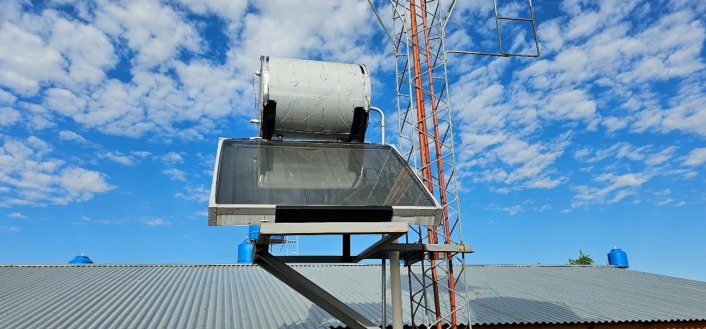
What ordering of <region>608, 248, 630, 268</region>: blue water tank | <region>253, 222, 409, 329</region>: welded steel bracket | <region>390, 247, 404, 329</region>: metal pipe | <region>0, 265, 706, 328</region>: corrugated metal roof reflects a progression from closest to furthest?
<region>253, 222, 409, 329</region>: welded steel bracket
<region>390, 247, 404, 329</region>: metal pipe
<region>0, 265, 706, 328</region>: corrugated metal roof
<region>608, 248, 630, 268</region>: blue water tank

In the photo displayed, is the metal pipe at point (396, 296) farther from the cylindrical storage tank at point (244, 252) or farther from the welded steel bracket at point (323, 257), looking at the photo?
the cylindrical storage tank at point (244, 252)

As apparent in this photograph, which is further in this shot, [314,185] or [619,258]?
[619,258]

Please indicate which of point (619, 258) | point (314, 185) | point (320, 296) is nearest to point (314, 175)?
point (314, 185)

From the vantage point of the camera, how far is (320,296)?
541cm

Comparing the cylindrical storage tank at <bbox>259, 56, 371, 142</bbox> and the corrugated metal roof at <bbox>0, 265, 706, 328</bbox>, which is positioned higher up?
the cylindrical storage tank at <bbox>259, 56, 371, 142</bbox>

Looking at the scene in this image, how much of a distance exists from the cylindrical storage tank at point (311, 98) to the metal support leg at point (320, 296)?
7.04ft

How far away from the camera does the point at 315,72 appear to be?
7105 mm

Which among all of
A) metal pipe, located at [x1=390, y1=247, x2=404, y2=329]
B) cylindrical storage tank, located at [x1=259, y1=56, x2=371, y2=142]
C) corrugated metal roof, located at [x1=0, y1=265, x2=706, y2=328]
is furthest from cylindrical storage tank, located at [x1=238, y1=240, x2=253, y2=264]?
metal pipe, located at [x1=390, y1=247, x2=404, y2=329]

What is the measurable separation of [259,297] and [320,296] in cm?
992

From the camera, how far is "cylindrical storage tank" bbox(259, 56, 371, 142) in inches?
274

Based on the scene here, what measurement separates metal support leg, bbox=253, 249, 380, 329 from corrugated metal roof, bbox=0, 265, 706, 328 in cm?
705

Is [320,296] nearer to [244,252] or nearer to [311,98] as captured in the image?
[311,98]

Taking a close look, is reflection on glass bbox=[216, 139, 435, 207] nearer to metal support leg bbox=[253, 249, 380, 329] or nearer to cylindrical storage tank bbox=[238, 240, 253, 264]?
metal support leg bbox=[253, 249, 380, 329]

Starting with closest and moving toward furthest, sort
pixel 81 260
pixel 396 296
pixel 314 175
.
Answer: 1. pixel 396 296
2. pixel 314 175
3. pixel 81 260
